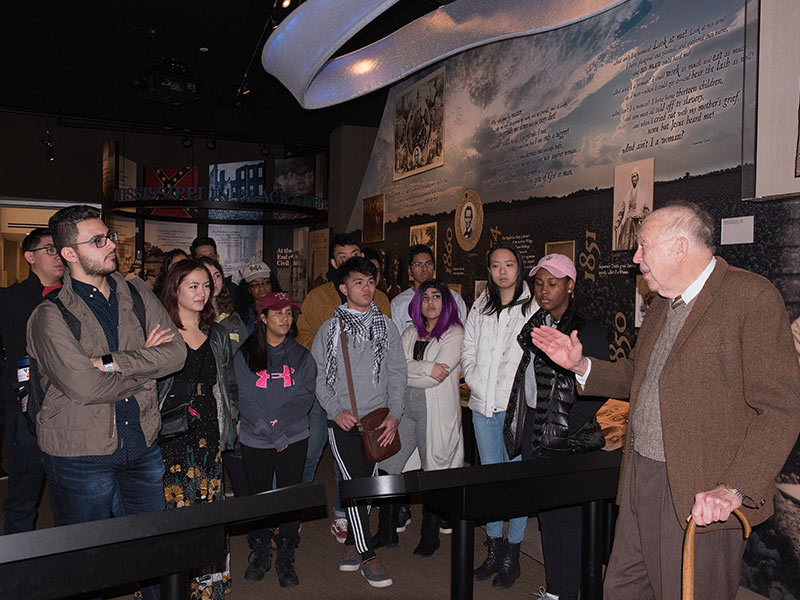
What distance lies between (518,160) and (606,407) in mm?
2447

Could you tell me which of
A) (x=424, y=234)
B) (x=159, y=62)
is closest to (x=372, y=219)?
(x=424, y=234)

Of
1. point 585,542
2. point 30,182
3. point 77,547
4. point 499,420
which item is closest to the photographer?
point 77,547

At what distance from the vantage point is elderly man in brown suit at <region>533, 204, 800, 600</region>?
1.73 meters

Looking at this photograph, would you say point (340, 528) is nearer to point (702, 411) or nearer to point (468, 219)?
point (702, 411)

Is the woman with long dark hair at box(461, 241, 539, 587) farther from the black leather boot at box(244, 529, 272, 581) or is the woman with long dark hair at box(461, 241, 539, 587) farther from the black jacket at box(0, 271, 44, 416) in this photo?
the black jacket at box(0, 271, 44, 416)

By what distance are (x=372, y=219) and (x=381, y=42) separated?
6.78 m

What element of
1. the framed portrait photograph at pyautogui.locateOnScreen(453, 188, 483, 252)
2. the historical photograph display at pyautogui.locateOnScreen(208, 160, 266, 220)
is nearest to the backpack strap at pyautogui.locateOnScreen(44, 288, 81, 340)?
the framed portrait photograph at pyautogui.locateOnScreen(453, 188, 483, 252)

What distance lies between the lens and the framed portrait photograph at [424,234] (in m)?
7.20

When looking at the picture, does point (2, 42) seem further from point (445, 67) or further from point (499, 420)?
point (499, 420)

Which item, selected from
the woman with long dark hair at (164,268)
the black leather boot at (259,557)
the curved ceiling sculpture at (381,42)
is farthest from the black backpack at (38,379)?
the woman with long dark hair at (164,268)

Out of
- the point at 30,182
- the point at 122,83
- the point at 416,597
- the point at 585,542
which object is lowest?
the point at 416,597

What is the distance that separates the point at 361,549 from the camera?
3.58 m

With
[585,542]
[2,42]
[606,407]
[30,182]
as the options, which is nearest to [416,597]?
[585,542]

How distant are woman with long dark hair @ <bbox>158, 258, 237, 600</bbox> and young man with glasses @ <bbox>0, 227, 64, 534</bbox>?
1.03 metres
